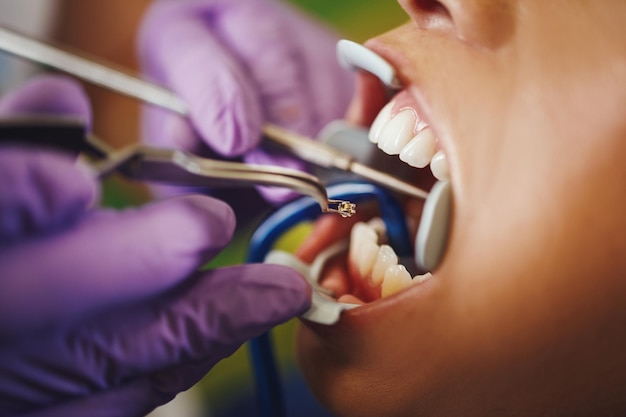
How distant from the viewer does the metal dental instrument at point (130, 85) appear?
664 mm

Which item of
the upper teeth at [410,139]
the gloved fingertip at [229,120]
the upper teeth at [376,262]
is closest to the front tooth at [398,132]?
the upper teeth at [410,139]

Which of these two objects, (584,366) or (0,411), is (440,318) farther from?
(0,411)

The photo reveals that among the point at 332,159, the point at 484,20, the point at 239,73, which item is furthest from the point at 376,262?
the point at 239,73

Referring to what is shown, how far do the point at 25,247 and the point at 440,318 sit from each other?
0.30 meters

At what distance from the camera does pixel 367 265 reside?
24.4 inches

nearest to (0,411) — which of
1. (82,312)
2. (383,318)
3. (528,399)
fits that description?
(82,312)

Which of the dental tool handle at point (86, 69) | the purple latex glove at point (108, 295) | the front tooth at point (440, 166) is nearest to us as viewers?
the purple latex glove at point (108, 295)

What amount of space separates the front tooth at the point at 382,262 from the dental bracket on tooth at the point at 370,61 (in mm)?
152

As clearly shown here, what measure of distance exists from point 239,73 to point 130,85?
15 centimetres

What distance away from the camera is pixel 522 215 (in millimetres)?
458

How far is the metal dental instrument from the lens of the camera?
0.66 metres

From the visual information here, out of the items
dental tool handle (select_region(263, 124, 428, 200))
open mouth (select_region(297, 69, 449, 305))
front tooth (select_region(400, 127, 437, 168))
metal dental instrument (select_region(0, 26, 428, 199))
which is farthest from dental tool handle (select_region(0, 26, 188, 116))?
front tooth (select_region(400, 127, 437, 168))

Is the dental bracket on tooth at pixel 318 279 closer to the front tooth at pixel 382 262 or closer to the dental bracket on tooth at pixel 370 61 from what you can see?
the front tooth at pixel 382 262

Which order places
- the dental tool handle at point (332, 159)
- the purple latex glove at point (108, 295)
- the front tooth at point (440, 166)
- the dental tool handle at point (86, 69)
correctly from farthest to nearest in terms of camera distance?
1. the dental tool handle at point (86, 69)
2. the dental tool handle at point (332, 159)
3. the front tooth at point (440, 166)
4. the purple latex glove at point (108, 295)
